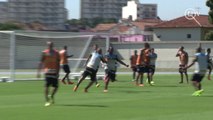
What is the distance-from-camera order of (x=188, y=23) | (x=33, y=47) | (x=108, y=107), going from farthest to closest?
(x=188, y=23)
(x=33, y=47)
(x=108, y=107)

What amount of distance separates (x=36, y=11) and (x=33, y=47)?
525 ft

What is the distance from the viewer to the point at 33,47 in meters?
A: 39.3

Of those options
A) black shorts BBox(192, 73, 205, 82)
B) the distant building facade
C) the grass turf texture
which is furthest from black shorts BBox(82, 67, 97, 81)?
the distant building facade

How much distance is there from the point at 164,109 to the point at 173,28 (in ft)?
305

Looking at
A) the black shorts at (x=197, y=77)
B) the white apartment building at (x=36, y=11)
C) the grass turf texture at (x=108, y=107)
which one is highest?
the white apartment building at (x=36, y=11)

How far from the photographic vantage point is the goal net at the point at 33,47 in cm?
3800

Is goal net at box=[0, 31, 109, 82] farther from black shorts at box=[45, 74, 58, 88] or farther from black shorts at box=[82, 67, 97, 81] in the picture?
black shorts at box=[45, 74, 58, 88]

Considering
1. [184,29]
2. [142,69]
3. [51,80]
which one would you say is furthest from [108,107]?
[184,29]

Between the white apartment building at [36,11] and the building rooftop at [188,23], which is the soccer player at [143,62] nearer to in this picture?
the building rooftop at [188,23]

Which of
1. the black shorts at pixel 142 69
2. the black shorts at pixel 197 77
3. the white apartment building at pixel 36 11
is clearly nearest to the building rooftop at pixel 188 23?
the black shorts at pixel 142 69

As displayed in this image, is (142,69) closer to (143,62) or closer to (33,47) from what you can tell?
(143,62)

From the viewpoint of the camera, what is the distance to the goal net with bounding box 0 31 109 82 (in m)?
38.0

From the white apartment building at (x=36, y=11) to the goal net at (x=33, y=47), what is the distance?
15151 cm

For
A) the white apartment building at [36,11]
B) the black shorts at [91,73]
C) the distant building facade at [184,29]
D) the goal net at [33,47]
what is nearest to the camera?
the black shorts at [91,73]
